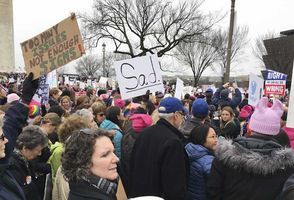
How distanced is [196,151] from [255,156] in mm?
929

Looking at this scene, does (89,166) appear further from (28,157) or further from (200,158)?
(200,158)

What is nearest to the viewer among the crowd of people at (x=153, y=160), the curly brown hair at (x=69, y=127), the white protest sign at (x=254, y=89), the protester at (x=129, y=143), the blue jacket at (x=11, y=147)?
the crowd of people at (x=153, y=160)

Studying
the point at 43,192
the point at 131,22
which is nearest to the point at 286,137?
the point at 43,192

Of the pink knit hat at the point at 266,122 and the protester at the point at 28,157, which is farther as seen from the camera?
the protester at the point at 28,157

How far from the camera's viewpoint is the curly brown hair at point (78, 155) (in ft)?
7.69

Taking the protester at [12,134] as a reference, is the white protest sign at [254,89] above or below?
below

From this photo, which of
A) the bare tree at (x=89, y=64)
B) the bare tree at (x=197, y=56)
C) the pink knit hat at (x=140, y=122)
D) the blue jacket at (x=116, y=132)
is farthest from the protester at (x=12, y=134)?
the bare tree at (x=89, y=64)

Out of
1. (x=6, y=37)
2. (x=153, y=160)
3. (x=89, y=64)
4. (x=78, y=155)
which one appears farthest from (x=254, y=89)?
(x=89, y=64)

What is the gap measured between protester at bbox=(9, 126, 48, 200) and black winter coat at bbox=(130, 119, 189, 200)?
920mm

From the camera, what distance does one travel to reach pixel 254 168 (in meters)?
2.93

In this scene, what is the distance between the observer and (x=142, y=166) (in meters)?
3.76

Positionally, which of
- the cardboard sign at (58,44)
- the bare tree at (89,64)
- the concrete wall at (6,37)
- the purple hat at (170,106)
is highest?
the concrete wall at (6,37)

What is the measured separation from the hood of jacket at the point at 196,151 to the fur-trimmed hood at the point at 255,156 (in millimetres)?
652

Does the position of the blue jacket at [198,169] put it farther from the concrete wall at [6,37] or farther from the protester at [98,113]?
the concrete wall at [6,37]
